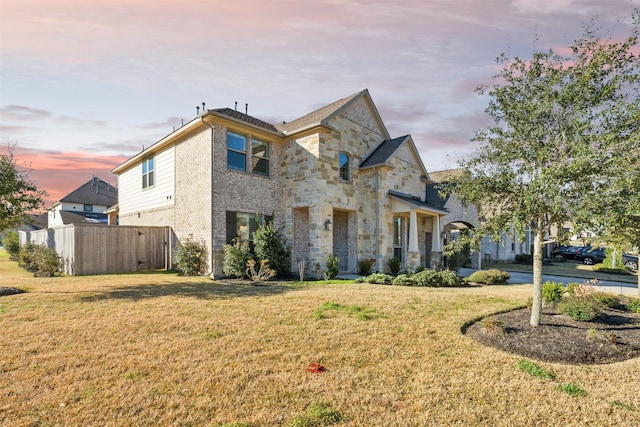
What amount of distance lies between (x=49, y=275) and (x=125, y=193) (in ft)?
27.8

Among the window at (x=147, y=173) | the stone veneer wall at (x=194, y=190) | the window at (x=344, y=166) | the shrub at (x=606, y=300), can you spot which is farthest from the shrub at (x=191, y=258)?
the shrub at (x=606, y=300)

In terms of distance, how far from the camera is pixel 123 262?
1473 centimetres

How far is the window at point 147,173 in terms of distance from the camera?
57.3 feet

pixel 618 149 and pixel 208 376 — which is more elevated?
pixel 618 149

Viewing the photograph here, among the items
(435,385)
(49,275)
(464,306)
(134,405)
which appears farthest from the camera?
(49,275)

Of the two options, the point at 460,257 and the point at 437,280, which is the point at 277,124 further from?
the point at 460,257

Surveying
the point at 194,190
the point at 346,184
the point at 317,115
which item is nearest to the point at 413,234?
the point at 346,184

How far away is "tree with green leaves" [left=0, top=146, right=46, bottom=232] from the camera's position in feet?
32.0

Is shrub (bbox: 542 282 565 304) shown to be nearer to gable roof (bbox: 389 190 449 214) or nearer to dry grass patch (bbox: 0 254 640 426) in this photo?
dry grass patch (bbox: 0 254 640 426)

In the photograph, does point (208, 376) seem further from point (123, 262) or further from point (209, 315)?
point (123, 262)

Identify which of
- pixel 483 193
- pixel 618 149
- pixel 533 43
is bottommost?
pixel 483 193

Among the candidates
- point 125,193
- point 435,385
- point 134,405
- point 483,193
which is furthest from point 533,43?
point 125,193

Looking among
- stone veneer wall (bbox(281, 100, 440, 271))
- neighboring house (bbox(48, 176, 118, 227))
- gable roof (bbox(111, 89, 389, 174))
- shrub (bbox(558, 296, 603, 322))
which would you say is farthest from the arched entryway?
neighboring house (bbox(48, 176, 118, 227))

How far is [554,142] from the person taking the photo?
632cm
